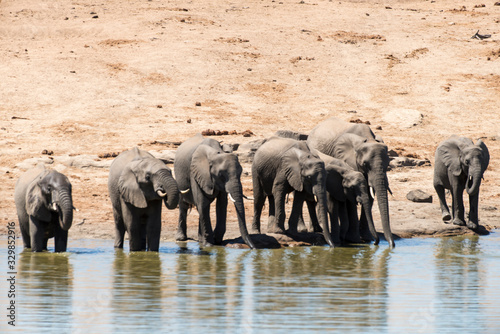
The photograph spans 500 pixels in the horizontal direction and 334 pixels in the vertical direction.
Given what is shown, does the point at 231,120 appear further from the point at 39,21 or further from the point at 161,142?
the point at 39,21

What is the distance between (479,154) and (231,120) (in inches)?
435

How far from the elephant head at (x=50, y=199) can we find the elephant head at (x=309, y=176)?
4070 millimetres

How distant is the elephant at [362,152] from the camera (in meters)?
15.7

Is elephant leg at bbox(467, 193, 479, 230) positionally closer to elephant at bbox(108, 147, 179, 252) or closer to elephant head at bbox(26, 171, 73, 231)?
elephant at bbox(108, 147, 179, 252)

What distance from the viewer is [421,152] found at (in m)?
25.0

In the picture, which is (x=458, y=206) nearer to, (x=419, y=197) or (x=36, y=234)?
(x=419, y=197)

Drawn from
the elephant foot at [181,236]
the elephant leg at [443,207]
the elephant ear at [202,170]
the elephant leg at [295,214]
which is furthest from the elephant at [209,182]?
the elephant leg at [443,207]

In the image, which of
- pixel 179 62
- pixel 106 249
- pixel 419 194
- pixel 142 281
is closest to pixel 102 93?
pixel 179 62

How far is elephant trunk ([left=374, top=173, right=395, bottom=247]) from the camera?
50.4ft

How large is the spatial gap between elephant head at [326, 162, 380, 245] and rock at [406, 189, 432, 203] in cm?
417

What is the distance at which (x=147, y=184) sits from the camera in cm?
1354

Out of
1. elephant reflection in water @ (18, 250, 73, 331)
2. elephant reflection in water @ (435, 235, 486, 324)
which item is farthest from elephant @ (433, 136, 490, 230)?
elephant reflection in water @ (18, 250, 73, 331)

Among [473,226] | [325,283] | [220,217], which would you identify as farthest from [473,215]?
[325,283]

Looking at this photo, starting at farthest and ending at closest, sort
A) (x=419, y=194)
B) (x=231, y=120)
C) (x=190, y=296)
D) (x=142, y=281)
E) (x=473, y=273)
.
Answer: (x=231, y=120) < (x=419, y=194) < (x=473, y=273) < (x=142, y=281) < (x=190, y=296)
